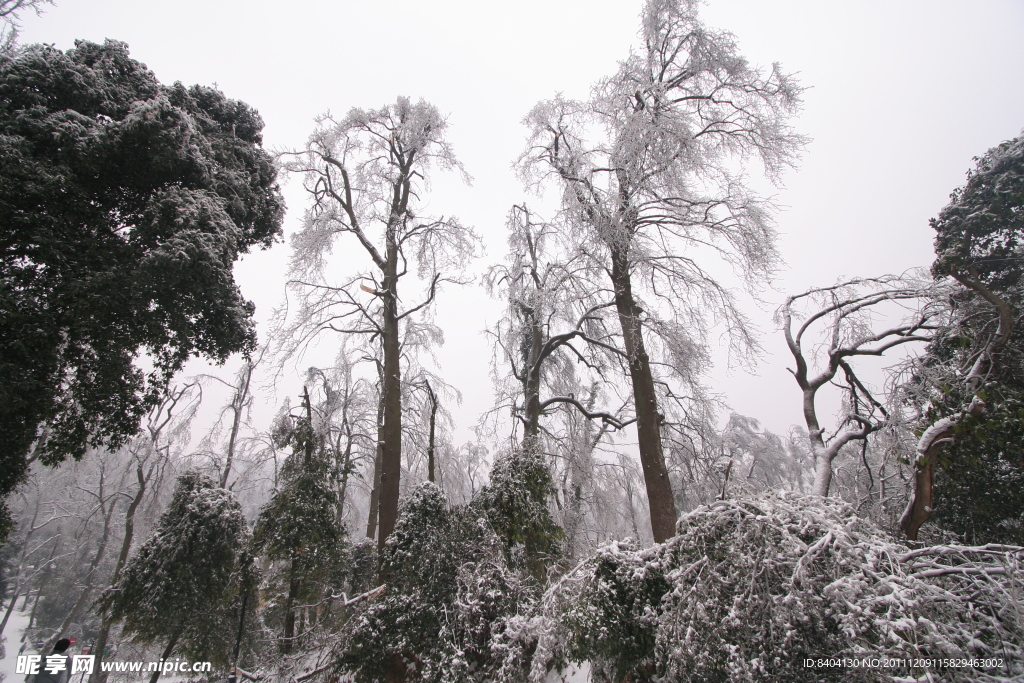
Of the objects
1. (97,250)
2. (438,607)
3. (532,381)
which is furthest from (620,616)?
(97,250)

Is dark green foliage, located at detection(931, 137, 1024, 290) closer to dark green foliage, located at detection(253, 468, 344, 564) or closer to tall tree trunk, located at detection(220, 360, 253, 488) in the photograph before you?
dark green foliage, located at detection(253, 468, 344, 564)

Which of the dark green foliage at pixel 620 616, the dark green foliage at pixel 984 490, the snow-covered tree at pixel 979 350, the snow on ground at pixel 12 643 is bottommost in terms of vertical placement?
the snow on ground at pixel 12 643

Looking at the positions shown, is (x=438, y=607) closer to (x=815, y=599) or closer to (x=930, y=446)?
(x=815, y=599)

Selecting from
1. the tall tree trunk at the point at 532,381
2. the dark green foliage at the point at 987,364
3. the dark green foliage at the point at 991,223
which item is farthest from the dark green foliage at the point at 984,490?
the tall tree trunk at the point at 532,381

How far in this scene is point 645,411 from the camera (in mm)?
6586

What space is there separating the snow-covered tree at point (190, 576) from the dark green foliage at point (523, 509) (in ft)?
16.6

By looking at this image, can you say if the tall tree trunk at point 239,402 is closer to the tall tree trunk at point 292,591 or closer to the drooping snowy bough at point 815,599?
the tall tree trunk at point 292,591

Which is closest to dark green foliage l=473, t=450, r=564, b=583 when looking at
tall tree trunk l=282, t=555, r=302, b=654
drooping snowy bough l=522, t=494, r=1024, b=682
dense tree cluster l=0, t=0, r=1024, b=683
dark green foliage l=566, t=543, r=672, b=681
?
dense tree cluster l=0, t=0, r=1024, b=683

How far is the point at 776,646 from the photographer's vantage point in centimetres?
282

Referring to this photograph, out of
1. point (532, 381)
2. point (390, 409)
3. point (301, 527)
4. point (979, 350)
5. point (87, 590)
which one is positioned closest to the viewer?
point (979, 350)

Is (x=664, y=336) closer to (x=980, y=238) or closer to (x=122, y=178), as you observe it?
(x=980, y=238)

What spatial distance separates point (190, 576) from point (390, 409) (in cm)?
439

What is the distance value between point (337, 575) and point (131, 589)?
3.48 metres

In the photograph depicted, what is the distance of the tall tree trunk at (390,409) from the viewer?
311 inches
